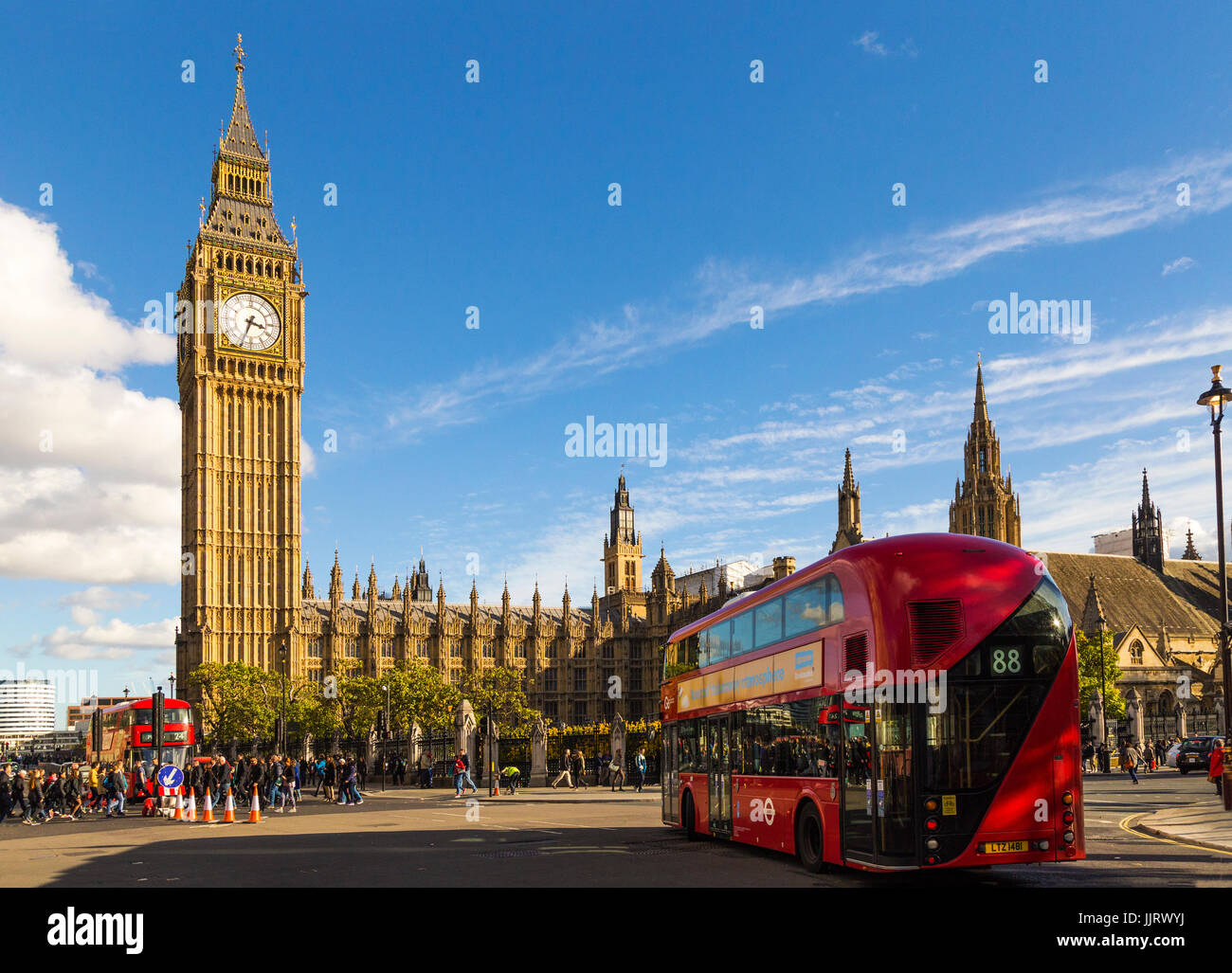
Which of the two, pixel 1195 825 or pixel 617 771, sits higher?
pixel 1195 825

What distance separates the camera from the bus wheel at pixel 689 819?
72.6 ft

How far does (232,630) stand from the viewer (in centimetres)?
10169

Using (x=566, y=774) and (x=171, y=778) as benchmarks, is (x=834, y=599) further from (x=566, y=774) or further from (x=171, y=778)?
(x=566, y=774)

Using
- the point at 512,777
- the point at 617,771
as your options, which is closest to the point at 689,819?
the point at 617,771

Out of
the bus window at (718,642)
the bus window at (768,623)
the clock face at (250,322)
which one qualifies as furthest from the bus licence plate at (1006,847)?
the clock face at (250,322)

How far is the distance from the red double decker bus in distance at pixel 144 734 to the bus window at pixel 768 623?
27428 mm

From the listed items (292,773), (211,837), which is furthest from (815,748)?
(292,773)

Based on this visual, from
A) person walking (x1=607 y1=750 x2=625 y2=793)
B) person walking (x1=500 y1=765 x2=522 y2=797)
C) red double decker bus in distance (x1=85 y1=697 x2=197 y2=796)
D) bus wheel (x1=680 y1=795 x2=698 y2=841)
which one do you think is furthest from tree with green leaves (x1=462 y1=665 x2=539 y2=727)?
bus wheel (x1=680 y1=795 x2=698 y2=841)

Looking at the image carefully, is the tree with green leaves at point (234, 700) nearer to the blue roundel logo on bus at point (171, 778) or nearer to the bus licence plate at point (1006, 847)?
the blue roundel logo on bus at point (171, 778)

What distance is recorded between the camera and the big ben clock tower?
10250 cm

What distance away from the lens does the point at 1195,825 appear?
22484 mm

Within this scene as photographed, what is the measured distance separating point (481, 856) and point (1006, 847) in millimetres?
9192

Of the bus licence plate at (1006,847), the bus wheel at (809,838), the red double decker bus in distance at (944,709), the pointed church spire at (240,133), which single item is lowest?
the bus wheel at (809,838)
